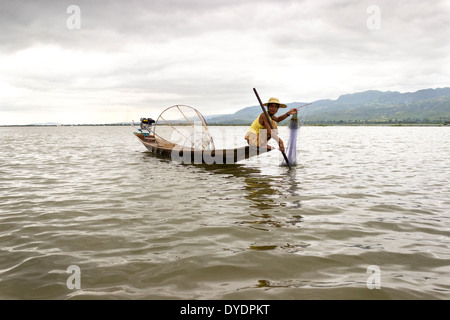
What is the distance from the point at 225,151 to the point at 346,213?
8.72 meters

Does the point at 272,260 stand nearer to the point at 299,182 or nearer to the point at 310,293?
the point at 310,293

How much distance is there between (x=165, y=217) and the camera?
660 cm

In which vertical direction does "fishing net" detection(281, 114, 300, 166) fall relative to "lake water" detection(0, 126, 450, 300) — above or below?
above

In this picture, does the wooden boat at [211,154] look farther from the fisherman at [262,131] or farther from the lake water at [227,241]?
the lake water at [227,241]

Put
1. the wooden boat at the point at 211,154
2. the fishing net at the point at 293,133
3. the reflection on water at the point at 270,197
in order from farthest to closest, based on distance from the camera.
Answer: the wooden boat at the point at 211,154 → the fishing net at the point at 293,133 → the reflection on water at the point at 270,197

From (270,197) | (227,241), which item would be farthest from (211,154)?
(227,241)

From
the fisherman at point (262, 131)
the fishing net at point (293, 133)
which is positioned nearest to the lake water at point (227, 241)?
the fisherman at point (262, 131)

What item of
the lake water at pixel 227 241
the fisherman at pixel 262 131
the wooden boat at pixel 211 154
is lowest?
the lake water at pixel 227 241

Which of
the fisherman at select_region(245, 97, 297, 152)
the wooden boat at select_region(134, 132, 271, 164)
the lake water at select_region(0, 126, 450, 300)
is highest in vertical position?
the fisherman at select_region(245, 97, 297, 152)

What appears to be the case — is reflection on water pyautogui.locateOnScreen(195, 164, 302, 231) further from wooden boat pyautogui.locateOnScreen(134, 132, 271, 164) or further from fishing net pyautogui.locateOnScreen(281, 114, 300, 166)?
fishing net pyautogui.locateOnScreen(281, 114, 300, 166)

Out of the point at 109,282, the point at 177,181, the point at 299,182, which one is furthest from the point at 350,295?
the point at 177,181

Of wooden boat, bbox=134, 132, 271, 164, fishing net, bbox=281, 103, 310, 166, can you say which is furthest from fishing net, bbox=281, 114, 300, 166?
wooden boat, bbox=134, 132, 271, 164

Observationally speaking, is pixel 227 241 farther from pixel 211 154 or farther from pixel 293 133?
pixel 211 154

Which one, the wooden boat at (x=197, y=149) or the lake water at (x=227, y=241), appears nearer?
the lake water at (x=227, y=241)
